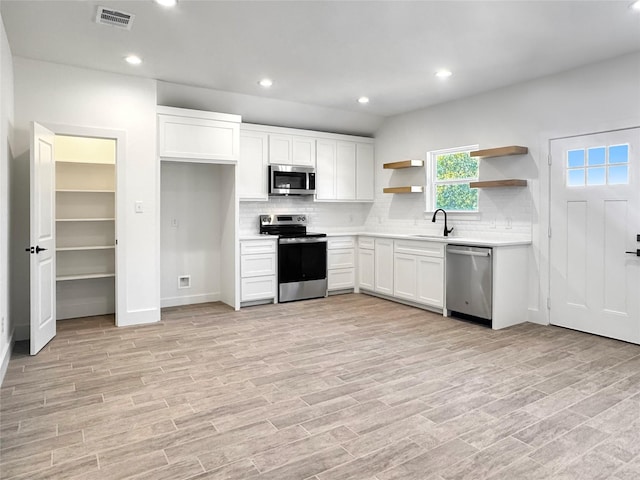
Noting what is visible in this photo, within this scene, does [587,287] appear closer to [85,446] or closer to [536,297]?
[536,297]

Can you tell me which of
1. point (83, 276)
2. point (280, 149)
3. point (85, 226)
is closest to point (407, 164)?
point (280, 149)

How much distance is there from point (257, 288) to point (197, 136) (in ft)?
6.80

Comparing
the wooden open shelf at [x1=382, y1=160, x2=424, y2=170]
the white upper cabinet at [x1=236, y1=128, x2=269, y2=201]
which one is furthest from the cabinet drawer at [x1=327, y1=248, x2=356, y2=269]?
the wooden open shelf at [x1=382, y1=160, x2=424, y2=170]

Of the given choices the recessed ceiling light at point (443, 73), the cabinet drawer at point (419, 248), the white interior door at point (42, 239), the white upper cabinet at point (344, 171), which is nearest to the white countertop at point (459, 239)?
the cabinet drawer at point (419, 248)

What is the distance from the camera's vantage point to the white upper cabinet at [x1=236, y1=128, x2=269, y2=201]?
5.82 m

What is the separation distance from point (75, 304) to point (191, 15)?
3.66 m

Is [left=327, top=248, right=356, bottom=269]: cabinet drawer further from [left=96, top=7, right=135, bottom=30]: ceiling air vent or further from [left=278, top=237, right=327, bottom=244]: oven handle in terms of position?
[left=96, top=7, right=135, bottom=30]: ceiling air vent

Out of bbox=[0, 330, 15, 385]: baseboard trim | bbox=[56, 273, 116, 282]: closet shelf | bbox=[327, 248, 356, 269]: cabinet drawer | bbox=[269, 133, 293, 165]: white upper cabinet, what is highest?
bbox=[269, 133, 293, 165]: white upper cabinet

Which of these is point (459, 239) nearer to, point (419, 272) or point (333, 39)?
point (419, 272)

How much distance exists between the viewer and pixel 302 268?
6039 millimetres

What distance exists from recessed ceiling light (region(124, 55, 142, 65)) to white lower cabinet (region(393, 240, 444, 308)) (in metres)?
3.74

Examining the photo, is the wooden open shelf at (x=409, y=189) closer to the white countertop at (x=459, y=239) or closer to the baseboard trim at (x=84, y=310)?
the white countertop at (x=459, y=239)

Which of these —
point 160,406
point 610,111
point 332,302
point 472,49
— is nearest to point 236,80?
point 472,49

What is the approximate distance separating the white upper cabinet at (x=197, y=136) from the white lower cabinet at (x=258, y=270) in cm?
116
